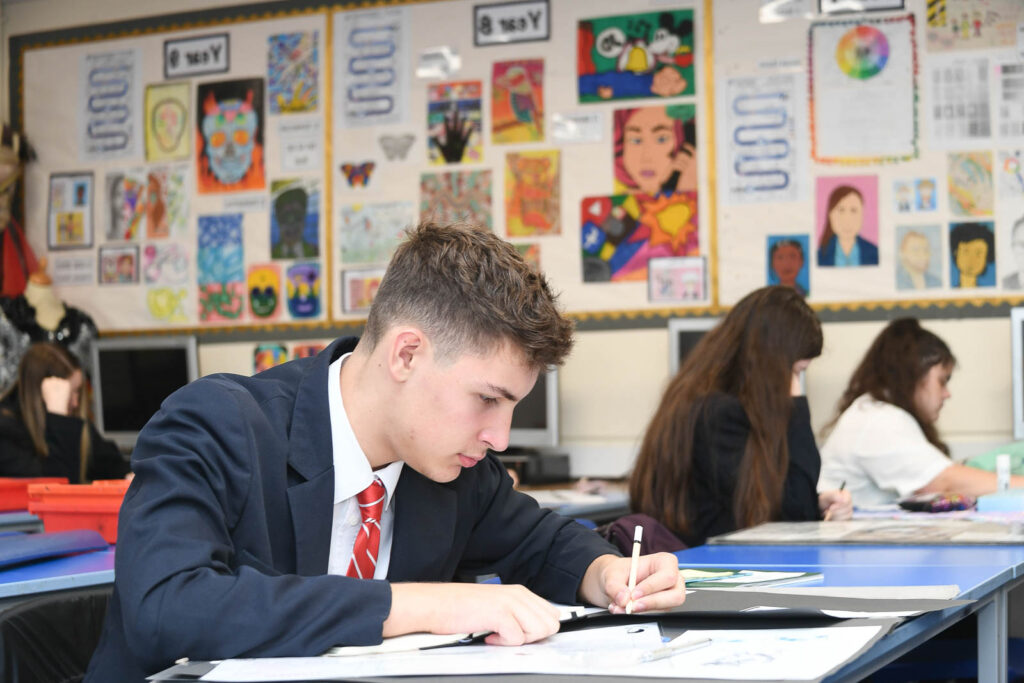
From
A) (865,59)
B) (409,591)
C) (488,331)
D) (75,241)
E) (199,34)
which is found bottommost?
(409,591)

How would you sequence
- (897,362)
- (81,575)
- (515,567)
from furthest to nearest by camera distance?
(897,362) < (81,575) < (515,567)

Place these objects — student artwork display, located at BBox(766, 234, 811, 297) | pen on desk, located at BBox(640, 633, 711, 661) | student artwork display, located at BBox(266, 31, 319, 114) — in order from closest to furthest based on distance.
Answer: pen on desk, located at BBox(640, 633, 711, 661)
student artwork display, located at BBox(766, 234, 811, 297)
student artwork display, located at BBox(266, 31, 319, 114)

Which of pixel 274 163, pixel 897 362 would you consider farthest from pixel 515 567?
pixel 274 163

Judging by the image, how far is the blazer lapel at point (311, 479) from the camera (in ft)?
4.35

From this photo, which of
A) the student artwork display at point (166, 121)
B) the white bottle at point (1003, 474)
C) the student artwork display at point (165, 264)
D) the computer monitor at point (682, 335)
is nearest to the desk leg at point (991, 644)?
the white bottle at point (1003, 474)

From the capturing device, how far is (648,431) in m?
2.95

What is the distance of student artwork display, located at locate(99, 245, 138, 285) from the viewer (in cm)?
543

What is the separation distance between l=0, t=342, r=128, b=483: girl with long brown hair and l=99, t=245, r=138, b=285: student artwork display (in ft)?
2.75

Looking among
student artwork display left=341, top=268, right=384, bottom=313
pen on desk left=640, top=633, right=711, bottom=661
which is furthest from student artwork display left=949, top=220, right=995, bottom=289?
pen on desk left=640, top=633, right=711, bottom=661

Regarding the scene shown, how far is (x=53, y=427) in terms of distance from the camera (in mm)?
4402

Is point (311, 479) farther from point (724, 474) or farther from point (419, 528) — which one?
point (724, 474)

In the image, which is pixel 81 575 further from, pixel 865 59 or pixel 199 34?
pixel 199 34

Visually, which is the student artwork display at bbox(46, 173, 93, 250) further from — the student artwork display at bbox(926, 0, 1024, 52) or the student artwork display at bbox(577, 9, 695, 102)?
the student artwork display at bbox(926, 0, 1024, 52)

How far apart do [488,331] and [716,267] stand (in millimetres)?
3425
